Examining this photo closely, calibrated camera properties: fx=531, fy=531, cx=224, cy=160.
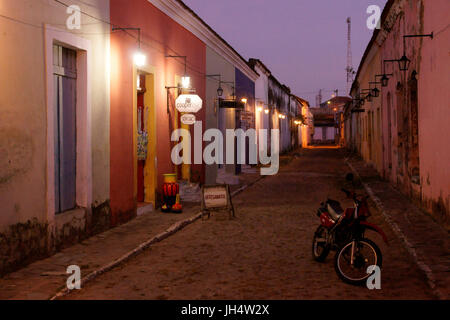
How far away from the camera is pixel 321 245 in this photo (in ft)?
22.8

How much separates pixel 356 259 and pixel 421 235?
2.97m

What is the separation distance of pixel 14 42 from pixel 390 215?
7.63 metres

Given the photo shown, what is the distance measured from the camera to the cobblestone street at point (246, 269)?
5.54 meters

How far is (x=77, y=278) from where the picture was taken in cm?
598

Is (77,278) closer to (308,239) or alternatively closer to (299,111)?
(308,239)

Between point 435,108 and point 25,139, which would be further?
point 435,108

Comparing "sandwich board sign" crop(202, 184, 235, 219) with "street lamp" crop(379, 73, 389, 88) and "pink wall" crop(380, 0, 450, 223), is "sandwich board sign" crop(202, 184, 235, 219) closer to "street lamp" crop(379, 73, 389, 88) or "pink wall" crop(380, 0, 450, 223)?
"pink wall" crop(380, 0, 450, 223)

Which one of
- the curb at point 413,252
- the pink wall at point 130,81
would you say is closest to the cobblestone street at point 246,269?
the curb at point 413,252

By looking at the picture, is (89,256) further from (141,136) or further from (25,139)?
(141,136)

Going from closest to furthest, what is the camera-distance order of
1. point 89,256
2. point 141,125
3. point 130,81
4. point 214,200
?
1. point 89,256
2. point 130,81
3. point 214,200
4. point 141,125

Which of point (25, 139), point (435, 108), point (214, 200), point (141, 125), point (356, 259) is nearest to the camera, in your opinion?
point (356, 259)

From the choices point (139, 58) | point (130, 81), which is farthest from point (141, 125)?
point (139, 58)

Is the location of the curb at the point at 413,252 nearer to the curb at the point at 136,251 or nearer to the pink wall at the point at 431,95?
the pink wall at the point at 431,95
